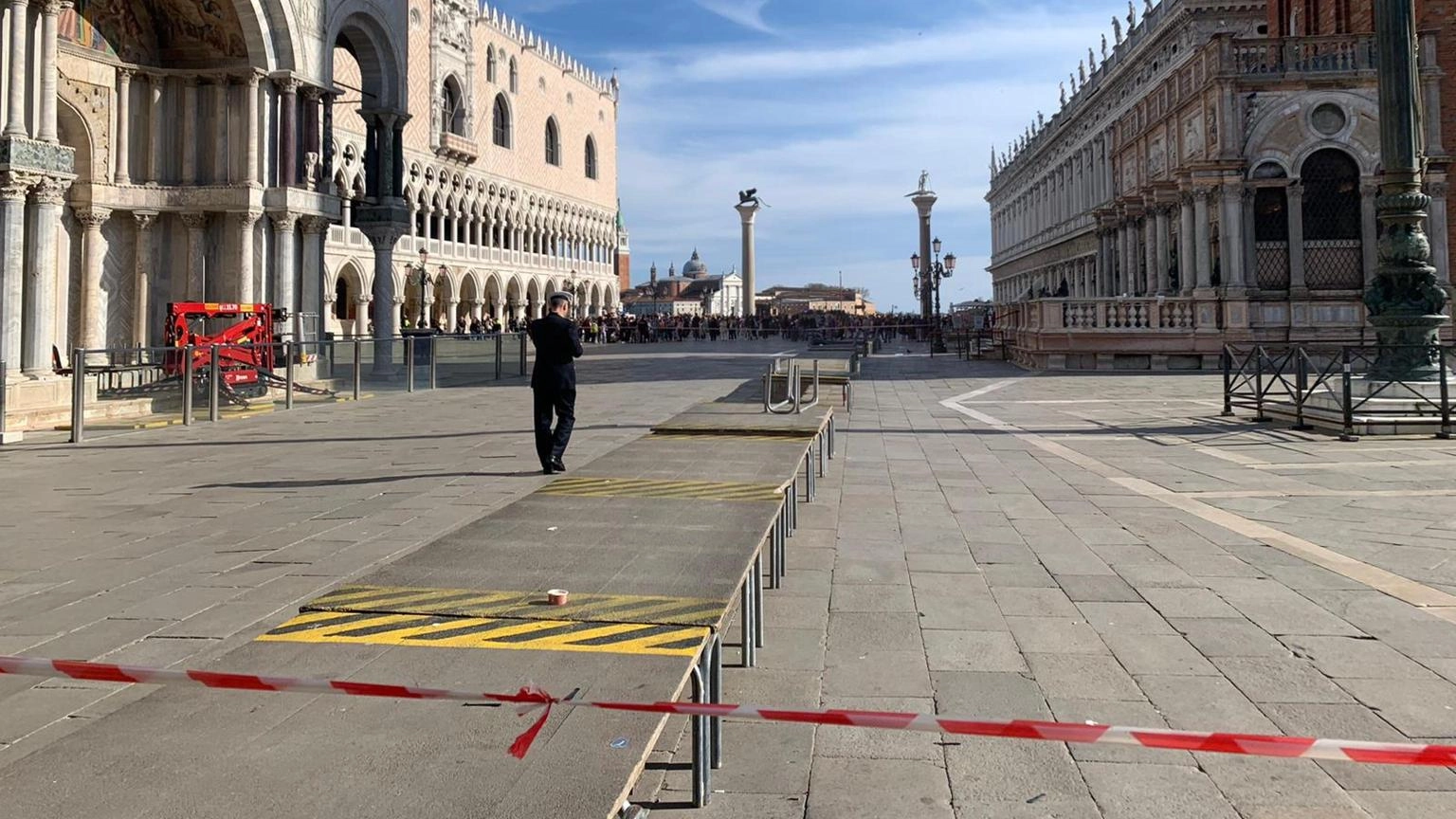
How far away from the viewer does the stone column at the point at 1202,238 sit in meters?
24.9

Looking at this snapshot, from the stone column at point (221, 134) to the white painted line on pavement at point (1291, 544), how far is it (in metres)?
15.3

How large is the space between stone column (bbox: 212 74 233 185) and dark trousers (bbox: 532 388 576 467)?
12.5m

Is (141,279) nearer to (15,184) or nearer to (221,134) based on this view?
(221,134)

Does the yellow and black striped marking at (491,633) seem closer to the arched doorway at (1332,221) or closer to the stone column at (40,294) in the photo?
the stone column at (40,294)

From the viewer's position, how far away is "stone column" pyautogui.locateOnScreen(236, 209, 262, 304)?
17.4 meters

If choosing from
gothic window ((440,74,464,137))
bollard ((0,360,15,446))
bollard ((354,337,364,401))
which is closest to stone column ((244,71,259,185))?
bollard ((354,337,364,401))

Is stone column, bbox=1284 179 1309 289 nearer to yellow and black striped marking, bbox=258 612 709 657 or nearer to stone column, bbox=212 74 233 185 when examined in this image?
stone column, bbox=212 74 233 185

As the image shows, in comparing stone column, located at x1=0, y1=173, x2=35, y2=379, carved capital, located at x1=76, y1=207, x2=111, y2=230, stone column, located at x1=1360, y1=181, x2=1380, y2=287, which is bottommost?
stone column, located at x1=0, y1=173, x2=35, y2=379

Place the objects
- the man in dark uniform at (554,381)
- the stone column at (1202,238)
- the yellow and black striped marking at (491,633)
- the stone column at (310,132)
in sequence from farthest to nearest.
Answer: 1. the stone column at (1202,238)
2. the stone column at (310,132)
3. the man in dark uniform at (554,381)
4. the yellow and black striped marking at (491,633)

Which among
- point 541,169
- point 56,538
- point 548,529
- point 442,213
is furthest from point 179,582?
point 541,169

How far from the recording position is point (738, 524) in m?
4.57

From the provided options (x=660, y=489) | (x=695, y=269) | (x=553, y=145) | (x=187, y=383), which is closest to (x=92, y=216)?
(x=187, y=383)

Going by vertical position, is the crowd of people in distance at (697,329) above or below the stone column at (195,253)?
above

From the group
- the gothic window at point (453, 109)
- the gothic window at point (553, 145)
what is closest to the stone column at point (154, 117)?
the gothic window at point (453, 109)
